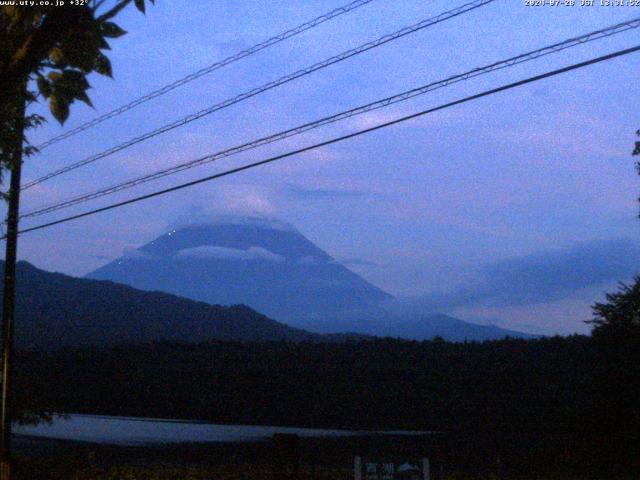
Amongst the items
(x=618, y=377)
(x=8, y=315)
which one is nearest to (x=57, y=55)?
(x=8, y=315)

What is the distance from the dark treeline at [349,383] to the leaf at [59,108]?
2355 cm

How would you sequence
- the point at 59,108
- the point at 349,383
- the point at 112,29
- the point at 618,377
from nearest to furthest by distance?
the point at 112,29, the point at 59,108, the point at 618,377, the point at 349,383

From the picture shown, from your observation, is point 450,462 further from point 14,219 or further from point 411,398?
point 411,398

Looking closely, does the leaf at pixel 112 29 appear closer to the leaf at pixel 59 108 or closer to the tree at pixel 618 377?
the leaf at pixel 59 108

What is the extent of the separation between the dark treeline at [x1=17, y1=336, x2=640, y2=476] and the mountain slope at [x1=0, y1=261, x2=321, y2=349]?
126 ft

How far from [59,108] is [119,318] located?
113 meters

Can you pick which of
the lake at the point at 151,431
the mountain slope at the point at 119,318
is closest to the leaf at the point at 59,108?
the lake at the point at 151,431

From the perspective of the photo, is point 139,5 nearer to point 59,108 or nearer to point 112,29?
point 112,29

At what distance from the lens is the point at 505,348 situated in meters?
53.8

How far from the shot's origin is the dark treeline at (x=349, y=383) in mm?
44031

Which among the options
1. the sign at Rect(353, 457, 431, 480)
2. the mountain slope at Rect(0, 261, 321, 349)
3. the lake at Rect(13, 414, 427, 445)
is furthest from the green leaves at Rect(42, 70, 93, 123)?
the mountain slope at Rect(0, 261, 321, 349)

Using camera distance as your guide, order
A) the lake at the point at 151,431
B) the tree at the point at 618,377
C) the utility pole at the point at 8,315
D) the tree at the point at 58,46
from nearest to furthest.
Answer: the tree at the point at 58,46
the utility pole at the point at 8,315
the tree at the point at 618,377
the lake at the point at 151,431

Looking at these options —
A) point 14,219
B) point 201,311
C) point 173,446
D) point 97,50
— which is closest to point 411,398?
point 173,446

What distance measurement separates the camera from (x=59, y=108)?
7688 mm
